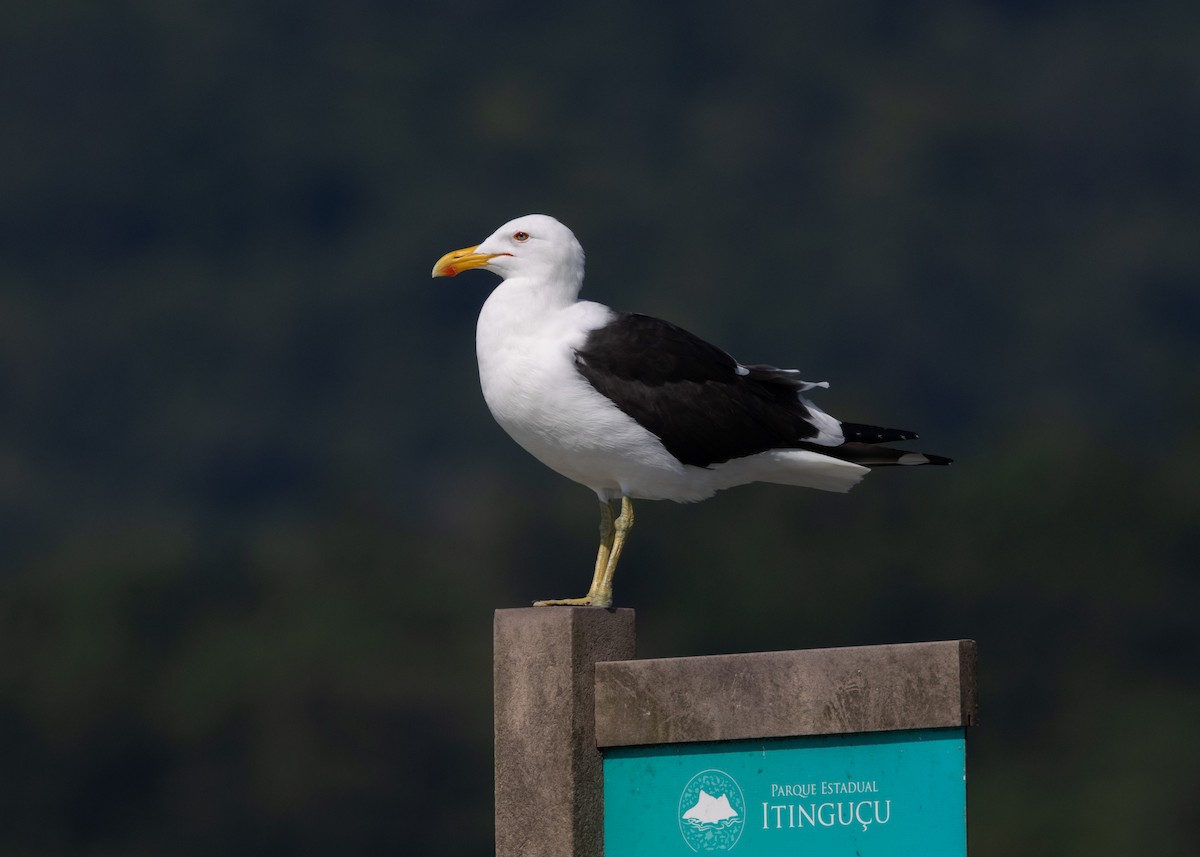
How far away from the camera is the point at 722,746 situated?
33.5 ft

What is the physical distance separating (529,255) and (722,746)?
113 inches

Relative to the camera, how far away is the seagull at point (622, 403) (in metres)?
11.3

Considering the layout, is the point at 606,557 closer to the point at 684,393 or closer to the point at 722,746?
the point at 684,393

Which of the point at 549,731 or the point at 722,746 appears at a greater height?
the point at 549,731

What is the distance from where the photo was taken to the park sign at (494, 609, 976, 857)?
961cm

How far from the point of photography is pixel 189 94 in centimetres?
12862

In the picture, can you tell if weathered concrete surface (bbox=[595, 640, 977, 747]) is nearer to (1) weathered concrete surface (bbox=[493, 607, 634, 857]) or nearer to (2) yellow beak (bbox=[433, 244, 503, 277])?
(1) weathered concrete surface (bbox=[493, 607, 634, 857])

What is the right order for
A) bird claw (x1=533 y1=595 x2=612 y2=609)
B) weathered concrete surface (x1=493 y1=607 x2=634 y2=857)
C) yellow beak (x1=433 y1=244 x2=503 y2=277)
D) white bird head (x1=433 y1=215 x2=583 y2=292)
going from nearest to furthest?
weathered concrete surface (x1=493 y1=607 x2=634 y2=857), bird claw (x1=533 y1=595 x2=612 y2=609), white bird head (x1=433 y1=215 x2=583 y2=292), yellow beak (x1=433 y1=244 x2=503 y2=277)

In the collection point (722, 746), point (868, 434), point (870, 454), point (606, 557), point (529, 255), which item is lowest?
point (722, 746)

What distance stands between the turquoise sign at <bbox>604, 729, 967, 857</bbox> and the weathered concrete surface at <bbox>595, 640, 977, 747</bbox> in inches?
2.7

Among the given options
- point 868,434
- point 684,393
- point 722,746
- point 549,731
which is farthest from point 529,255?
point 722,746

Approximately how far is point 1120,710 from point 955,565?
7584 millimetres

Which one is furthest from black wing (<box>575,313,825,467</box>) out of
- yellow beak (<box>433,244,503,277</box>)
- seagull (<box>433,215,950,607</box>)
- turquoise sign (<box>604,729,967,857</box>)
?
turquoise sign (<box>604,729,967,857</box>)

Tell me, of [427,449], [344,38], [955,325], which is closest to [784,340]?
[955,325]
